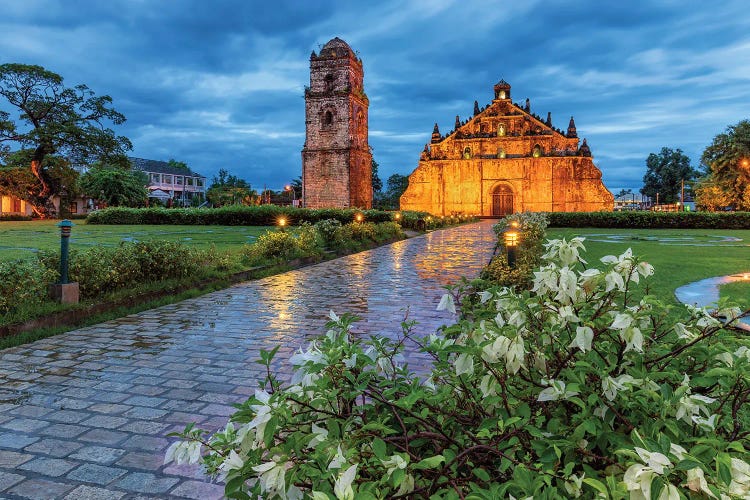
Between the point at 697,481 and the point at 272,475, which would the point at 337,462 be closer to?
the point at 272,475

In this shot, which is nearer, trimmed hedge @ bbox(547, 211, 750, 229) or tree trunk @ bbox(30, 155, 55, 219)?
trimmed hedge @ bbox(547, 211, 750, 229)

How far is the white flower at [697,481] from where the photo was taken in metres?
1.07

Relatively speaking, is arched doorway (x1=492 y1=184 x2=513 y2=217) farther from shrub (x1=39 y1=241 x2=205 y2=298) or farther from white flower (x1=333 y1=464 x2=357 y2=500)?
white flower (x1=333 y1=464 x2=357 y2=500)

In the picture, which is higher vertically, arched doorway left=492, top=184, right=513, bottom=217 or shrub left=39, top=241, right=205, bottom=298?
arched doorway left=492, top=184, right=513, bottom=217

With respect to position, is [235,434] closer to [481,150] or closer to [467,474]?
[467,474]

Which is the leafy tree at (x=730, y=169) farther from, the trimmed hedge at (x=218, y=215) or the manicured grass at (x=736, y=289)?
the manicured grass at (x=736, y=289)

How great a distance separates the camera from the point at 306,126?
165ft

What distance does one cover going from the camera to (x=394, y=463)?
133 cm

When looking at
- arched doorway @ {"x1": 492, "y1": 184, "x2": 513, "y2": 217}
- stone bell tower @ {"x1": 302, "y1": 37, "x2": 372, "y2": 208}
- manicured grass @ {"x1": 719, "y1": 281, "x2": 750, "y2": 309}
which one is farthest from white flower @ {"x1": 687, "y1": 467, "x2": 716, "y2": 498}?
arched doorway @ {"x1": 492, "y1": 184, "x2": 513, "y2": 217}

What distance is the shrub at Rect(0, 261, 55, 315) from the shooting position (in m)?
6.55

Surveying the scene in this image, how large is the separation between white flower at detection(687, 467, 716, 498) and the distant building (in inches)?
3488

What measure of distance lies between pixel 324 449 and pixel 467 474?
45 cm

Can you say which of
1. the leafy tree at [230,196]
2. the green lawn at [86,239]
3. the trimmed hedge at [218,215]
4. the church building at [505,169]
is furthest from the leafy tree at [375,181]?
the green lawn at [86,239]

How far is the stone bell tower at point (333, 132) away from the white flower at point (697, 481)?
48.6 meters
